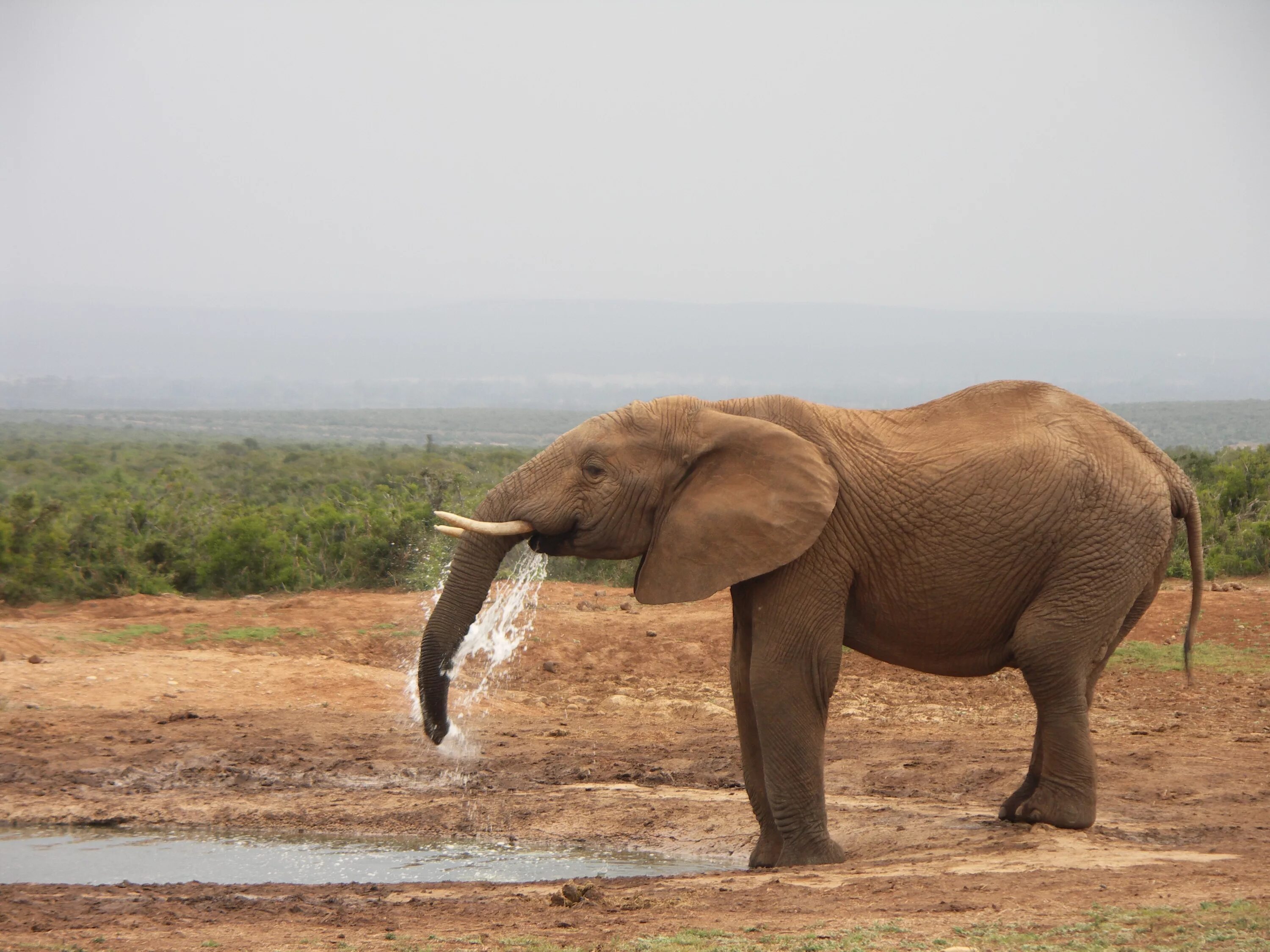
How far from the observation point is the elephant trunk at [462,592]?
7.82 meters

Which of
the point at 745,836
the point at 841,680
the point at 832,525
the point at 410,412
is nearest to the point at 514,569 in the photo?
the point at 841,680

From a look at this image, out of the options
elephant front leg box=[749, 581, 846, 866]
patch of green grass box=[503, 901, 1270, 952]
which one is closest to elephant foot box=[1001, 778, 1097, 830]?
elephant front leg box=[749, 581, 846, 866]

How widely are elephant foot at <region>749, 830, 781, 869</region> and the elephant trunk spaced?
2.14 metres

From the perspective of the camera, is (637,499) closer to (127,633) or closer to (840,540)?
(840,540)

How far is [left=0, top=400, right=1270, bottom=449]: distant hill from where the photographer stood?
96.4m

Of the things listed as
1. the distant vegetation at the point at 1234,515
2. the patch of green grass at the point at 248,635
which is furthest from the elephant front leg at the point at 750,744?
the distant vegetation at the point at 1234,515

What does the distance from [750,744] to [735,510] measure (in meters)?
1.61

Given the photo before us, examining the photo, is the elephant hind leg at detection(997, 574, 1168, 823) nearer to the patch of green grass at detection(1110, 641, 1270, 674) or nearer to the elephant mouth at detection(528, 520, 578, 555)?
the elephant mouth at detection(528, 520, 578, 555)

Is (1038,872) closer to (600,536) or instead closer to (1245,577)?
(600,536)

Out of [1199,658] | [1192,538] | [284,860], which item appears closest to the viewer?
[1192,538]

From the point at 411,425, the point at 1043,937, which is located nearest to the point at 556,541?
the point at 1043,937

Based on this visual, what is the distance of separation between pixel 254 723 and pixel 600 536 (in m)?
5.26

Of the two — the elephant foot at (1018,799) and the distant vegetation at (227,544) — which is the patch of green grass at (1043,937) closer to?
the elephant foot at (1018,799)

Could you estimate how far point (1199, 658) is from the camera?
13.6m
